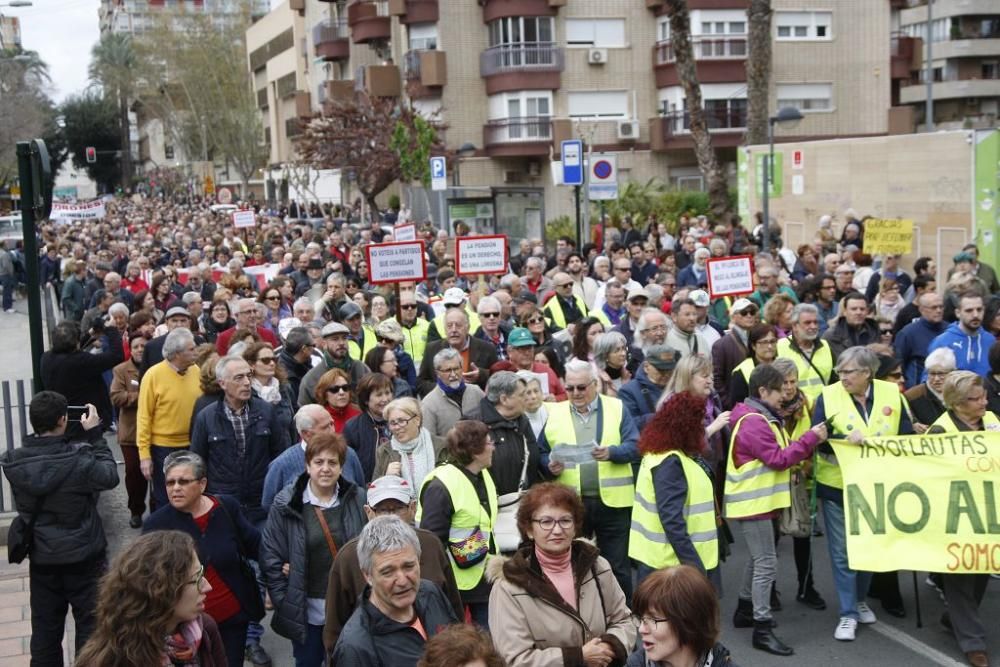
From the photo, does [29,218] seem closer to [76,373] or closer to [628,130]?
[76,373]

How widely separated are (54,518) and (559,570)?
2862mm

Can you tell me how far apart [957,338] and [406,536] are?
6704 millimetres

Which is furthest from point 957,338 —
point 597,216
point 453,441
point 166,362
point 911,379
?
point 597,216

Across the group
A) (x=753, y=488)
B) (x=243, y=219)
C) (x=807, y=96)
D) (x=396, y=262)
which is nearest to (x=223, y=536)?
(x=753, y=488)

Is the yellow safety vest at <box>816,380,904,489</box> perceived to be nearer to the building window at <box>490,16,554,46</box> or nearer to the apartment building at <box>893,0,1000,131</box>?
the building window at <box>490,16,554,46</box>

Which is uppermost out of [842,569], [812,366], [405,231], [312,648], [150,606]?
[405,231]

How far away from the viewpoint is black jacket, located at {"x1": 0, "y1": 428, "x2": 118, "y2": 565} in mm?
6242

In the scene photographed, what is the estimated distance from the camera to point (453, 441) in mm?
6047

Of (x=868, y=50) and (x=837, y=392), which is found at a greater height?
(x=868, y=50)

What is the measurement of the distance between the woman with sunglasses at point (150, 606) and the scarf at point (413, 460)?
2623mm

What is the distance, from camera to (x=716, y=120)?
150 ft

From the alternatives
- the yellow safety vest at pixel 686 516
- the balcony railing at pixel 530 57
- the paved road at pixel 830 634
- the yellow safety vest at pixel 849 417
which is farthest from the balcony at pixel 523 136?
the yellow safety vest at pixel 686 516

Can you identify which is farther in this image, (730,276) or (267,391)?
(730,276)

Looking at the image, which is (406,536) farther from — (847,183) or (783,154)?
(783,154)
